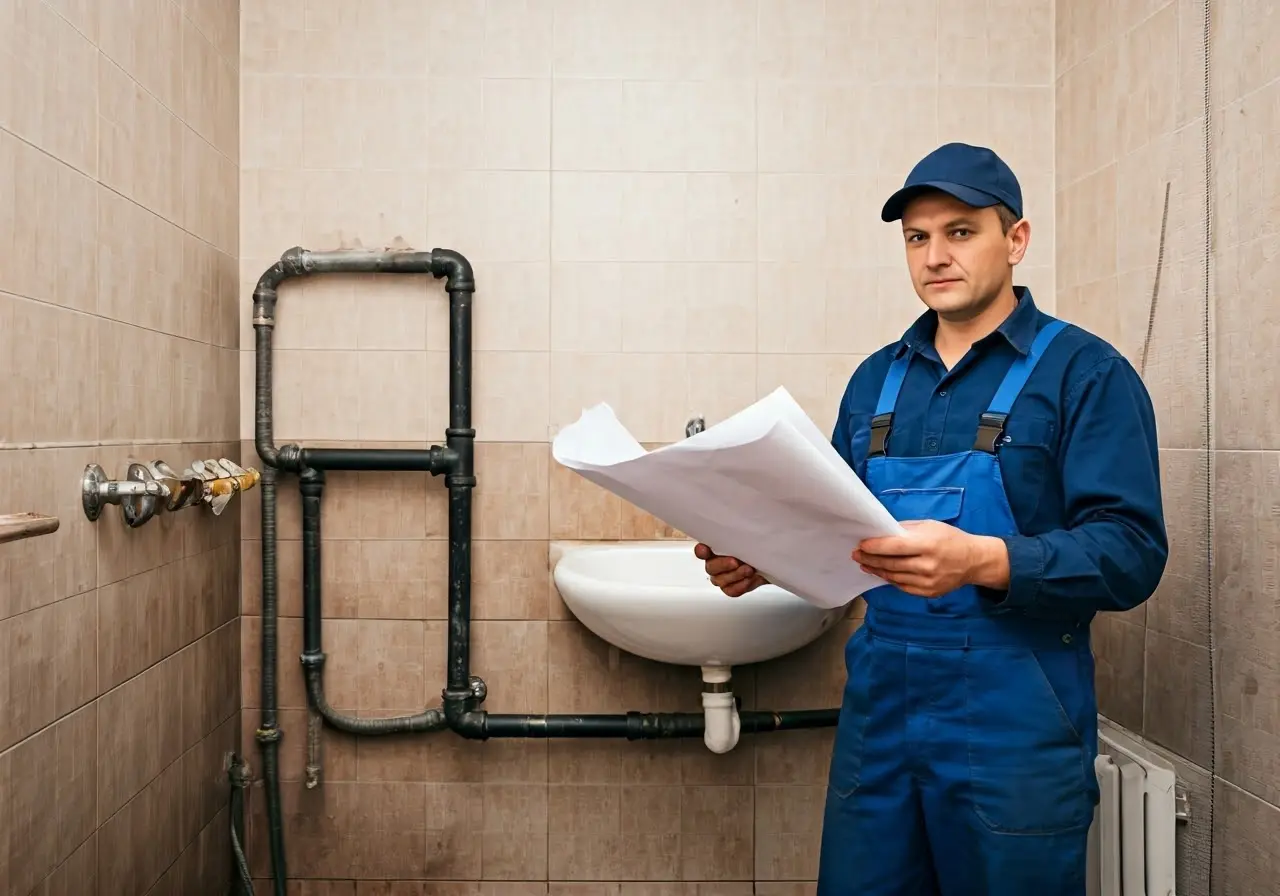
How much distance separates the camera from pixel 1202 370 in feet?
5.55

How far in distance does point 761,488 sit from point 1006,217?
632mm

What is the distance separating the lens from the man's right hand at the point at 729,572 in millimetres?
1387

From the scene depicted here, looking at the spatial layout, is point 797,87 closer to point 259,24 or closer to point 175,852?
point 259,24

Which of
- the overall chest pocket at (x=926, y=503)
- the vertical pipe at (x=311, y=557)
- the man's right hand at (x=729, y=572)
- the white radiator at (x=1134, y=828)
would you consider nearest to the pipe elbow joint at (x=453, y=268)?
the vertical pipe at (x=311, y=557)

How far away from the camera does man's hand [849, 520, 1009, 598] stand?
3.62 feet

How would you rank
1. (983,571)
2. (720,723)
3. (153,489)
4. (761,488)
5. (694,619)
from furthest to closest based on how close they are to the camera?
(720,723), (694,619), (153,489), (983,571), (761,488)

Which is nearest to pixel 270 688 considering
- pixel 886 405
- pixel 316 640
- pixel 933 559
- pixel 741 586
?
pixel 316 640

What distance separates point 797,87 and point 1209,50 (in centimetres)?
86

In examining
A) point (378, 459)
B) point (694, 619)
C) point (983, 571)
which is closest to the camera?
point (983, 571)

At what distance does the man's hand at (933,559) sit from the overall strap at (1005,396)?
0.17 meters

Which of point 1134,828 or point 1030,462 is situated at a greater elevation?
point 1030,462

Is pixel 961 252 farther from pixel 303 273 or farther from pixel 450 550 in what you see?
pixel 303 273

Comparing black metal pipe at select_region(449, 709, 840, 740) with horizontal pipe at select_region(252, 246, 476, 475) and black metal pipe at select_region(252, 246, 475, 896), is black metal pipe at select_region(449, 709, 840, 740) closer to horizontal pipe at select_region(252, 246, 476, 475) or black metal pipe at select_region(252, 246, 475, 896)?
black metal pipe at select_region(252, 246, 475, 896)

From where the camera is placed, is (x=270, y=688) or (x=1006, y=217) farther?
(x=270, y=688)
